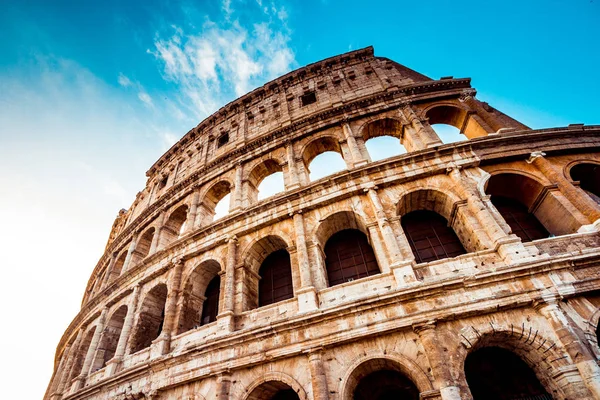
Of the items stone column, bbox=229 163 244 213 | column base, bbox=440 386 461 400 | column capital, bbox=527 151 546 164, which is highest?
stone column, bbox=229 163 244 213

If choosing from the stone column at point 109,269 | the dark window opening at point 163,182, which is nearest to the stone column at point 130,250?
the stone column at point 109,269

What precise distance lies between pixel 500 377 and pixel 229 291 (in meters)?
6.07

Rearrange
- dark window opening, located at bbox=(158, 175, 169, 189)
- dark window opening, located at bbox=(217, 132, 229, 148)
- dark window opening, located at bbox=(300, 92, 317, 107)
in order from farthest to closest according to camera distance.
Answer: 1. dark window opening, located at bbox=(158, 175, 169, 189)
2. dark window opening, located at bbox=(217, 132, 229, 148)
3. dark window opening, located at bbox=(300, 92, 317, 107)

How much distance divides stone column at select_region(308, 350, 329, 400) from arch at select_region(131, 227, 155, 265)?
9747mm

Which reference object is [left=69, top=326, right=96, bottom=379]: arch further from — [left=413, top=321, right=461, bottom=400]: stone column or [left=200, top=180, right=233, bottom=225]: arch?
[left=413, top=321, right=461, bottom=400]: stone column

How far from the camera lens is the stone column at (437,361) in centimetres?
484

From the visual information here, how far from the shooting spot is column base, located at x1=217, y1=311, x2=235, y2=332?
7.13 m

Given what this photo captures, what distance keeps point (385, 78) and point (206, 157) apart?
28.2 ft

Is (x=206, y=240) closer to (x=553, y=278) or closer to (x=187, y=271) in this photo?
(x=187, y=271)

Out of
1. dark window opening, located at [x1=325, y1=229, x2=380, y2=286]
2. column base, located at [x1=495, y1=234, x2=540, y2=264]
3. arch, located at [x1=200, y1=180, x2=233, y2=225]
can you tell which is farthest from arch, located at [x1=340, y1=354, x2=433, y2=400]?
arch, located at [x1=200, y1=180, x2=233, y2=225]

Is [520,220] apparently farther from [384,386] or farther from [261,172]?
[261,172]

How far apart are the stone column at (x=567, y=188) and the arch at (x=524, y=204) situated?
29 cm

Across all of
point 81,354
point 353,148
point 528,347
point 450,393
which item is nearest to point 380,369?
point 450,393

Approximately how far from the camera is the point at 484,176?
309 inches
